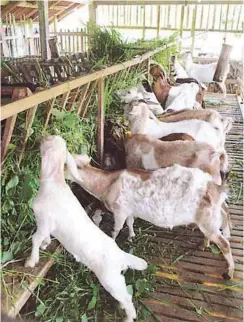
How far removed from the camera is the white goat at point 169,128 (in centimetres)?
309

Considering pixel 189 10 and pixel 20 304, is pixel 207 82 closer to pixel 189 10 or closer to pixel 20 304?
pixel 189 10

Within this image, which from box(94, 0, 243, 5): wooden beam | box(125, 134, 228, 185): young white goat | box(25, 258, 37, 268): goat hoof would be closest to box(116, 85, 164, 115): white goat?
box(125, 134, 228, 185): young white goat

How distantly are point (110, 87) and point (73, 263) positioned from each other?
172 cm

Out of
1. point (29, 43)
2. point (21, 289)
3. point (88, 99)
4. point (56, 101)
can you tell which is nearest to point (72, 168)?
point (56, 101)

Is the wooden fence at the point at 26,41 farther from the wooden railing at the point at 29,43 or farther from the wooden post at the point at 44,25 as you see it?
the wooden post at the point at 44,25

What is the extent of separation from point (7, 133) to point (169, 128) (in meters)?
1.82

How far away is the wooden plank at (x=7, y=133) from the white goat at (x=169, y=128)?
4.90ft

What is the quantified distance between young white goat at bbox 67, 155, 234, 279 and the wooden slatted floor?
12 centimetres

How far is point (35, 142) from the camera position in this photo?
1964 mm

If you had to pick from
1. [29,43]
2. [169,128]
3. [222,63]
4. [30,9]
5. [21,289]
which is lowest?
[29,43]

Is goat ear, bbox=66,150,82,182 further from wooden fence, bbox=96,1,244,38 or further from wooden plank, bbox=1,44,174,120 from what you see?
wooden fence, bbox=96,1,244,38

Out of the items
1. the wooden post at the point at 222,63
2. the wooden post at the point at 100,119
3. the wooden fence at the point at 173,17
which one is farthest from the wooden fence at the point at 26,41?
the wooden post at the point at 100,119

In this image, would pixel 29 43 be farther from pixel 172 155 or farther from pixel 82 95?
pixel 172 155

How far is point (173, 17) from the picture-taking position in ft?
36.3
